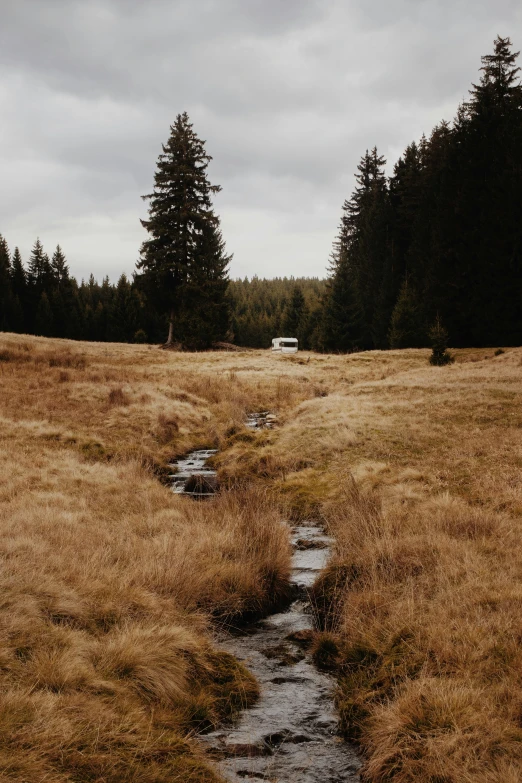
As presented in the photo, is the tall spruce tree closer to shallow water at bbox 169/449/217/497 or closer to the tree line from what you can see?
the tree line

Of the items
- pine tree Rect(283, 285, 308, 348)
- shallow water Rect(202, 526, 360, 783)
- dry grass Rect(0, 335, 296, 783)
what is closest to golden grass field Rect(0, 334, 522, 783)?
dry grass Rect(0, 335, 296, 783)

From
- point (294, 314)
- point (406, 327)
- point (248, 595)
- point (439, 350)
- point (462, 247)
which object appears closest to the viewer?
point (248, 595)

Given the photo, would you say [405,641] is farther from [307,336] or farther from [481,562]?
[307,336]

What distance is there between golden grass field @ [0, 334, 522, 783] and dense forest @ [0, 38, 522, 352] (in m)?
25.7

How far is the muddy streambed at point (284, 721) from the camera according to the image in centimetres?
412

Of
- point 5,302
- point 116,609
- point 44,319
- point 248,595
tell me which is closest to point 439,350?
point 248,595

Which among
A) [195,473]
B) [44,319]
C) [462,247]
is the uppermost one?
[462,247]

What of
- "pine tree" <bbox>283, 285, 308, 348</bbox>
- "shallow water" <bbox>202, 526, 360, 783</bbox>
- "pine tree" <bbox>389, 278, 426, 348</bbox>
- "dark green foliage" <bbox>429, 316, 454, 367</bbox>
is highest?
"pine tree" <bbox>283, 285, 308, 348</bbox>

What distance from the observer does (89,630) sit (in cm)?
524

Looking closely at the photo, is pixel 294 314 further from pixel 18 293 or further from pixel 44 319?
pixel 18 293

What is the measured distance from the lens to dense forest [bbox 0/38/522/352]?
132 ft

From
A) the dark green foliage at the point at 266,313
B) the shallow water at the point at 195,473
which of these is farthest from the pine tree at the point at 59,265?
the shallow water at the point at 195,473

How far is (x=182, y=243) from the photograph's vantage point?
49.2m

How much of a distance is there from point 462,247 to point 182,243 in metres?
22.8
